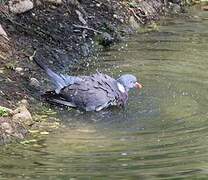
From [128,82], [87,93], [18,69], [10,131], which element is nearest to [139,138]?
[10,131]

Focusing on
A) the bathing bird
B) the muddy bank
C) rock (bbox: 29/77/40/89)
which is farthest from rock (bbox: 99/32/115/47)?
the bathing bird

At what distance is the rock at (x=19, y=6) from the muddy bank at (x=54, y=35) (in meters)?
0.04

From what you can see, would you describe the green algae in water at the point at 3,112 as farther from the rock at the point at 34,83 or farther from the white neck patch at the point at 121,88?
the white neck patch at the point at 121,88

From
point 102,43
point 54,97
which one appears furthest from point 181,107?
point 102,43

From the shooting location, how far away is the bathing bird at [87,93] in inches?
345

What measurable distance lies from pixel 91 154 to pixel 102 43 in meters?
5.92

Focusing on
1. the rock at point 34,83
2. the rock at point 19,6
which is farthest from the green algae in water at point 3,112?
the rock at point 19,6

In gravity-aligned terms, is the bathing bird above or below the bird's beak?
below

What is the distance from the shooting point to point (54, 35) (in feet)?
39.3

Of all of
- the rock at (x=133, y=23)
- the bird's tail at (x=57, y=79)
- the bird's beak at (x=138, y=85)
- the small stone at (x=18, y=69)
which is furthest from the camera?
the rock at (x=133, y=23)

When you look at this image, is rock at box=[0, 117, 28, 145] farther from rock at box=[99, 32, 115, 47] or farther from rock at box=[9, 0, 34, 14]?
rock at box=[99, 32, 115, 47]

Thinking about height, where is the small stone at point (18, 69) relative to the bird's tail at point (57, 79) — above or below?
above

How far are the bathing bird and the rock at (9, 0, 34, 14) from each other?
3024 millimetres

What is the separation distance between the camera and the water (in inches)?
251
